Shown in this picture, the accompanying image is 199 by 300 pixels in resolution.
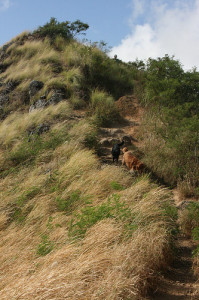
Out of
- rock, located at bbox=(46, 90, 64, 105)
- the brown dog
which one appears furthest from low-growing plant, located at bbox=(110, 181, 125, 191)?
rock, located at bbox=(46, 90, 64, 105)

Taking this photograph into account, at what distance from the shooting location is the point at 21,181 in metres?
6.92

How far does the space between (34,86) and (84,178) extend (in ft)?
23.3

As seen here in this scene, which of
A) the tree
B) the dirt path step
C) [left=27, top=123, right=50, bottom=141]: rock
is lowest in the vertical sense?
the dirt path step

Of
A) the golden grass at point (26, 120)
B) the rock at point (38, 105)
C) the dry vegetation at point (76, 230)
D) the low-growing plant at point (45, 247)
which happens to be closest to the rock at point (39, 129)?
the golden grass at point (26, 120)

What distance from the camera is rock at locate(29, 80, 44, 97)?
12531 millimetres

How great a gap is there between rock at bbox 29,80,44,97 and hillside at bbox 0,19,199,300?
4 cm

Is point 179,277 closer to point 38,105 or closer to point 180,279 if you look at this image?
point 180,279

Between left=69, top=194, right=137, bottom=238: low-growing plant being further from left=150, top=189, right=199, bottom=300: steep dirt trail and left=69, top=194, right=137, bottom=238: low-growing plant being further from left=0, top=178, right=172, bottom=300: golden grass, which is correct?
left=150, top=189, right=199, bottom=300: steep dirt trail

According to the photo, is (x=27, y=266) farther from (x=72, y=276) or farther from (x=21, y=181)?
(x=21, y=181)

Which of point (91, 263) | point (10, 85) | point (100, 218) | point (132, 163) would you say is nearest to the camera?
point (91, 263)

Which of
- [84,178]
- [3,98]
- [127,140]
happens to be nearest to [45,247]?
[84,178]

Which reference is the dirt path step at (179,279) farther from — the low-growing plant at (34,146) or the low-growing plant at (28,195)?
the low-growing plant at (34,146)

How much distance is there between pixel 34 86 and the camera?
1263cm

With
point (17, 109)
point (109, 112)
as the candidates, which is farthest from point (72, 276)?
point (17, 109)
